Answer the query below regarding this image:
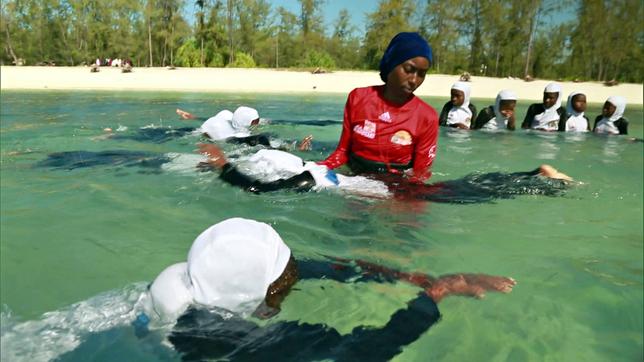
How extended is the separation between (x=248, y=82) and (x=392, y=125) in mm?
21244

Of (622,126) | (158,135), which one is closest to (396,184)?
(158,135)

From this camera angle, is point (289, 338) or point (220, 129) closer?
point (289, 338)

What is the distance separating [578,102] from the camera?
27.2 feet

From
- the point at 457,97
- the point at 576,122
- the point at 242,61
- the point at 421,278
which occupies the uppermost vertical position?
the point at 242,61

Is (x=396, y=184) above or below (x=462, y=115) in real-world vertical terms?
below

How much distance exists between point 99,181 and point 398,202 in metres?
2.86

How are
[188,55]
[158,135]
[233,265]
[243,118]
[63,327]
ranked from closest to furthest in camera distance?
[233,265]
[63,327]
[243,118]
[158,135]
[188,55]

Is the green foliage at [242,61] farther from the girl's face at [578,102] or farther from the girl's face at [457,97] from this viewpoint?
the girl's face at [578,102]

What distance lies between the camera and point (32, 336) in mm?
1866

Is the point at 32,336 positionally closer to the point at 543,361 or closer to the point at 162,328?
the point at 162,328

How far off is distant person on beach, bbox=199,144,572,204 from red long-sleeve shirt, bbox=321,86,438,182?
23 centimetres

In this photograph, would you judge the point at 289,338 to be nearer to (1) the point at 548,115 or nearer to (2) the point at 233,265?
(2) the point at 233,265

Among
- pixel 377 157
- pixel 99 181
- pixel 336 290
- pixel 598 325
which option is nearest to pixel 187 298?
pixel 336 290

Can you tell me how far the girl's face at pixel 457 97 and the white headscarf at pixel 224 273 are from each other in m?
7.18
